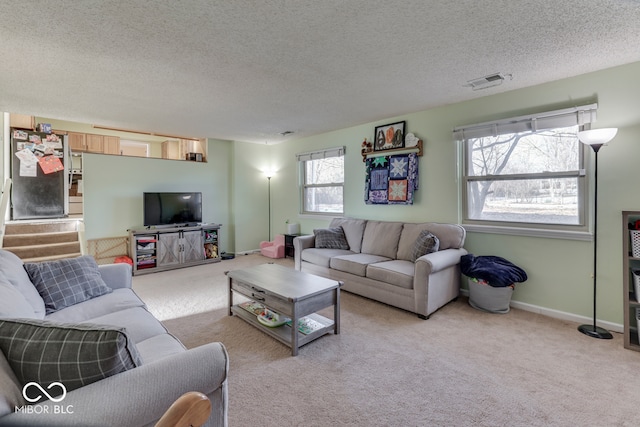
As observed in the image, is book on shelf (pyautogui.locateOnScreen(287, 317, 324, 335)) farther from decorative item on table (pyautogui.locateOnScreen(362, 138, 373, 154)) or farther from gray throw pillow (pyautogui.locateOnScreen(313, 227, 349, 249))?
decorative item on table (pyautogui.locateOnScreen(362, 138, 373, 154))

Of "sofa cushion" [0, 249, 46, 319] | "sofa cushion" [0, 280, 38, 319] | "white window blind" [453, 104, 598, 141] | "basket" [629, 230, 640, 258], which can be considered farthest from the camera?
"white window blind" [453, 104, 598, 141]

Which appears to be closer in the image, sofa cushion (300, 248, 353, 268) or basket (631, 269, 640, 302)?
basket (631, 269, 640, 302)

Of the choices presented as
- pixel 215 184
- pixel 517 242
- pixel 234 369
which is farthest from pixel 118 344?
pixel 215 184

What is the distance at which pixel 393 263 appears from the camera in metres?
3.33

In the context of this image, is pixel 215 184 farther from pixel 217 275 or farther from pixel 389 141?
pixel 389 141

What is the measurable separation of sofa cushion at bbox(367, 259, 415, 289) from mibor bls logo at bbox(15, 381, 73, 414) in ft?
8.63

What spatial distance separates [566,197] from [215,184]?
216 inches

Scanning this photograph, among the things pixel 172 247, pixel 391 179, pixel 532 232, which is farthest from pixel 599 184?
pixel 172 247

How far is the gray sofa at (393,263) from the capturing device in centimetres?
285

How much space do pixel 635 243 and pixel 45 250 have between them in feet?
21.4

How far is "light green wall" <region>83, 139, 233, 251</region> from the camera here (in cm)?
456

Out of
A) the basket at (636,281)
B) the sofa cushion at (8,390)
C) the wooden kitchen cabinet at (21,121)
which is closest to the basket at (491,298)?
the basket at (636,281)

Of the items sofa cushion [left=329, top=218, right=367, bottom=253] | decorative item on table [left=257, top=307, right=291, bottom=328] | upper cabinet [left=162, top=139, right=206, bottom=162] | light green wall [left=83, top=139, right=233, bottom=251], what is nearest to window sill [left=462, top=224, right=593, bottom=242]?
sofa cushion [left=329, top=218, right=367, bottom=253]

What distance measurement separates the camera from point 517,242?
123 inches
